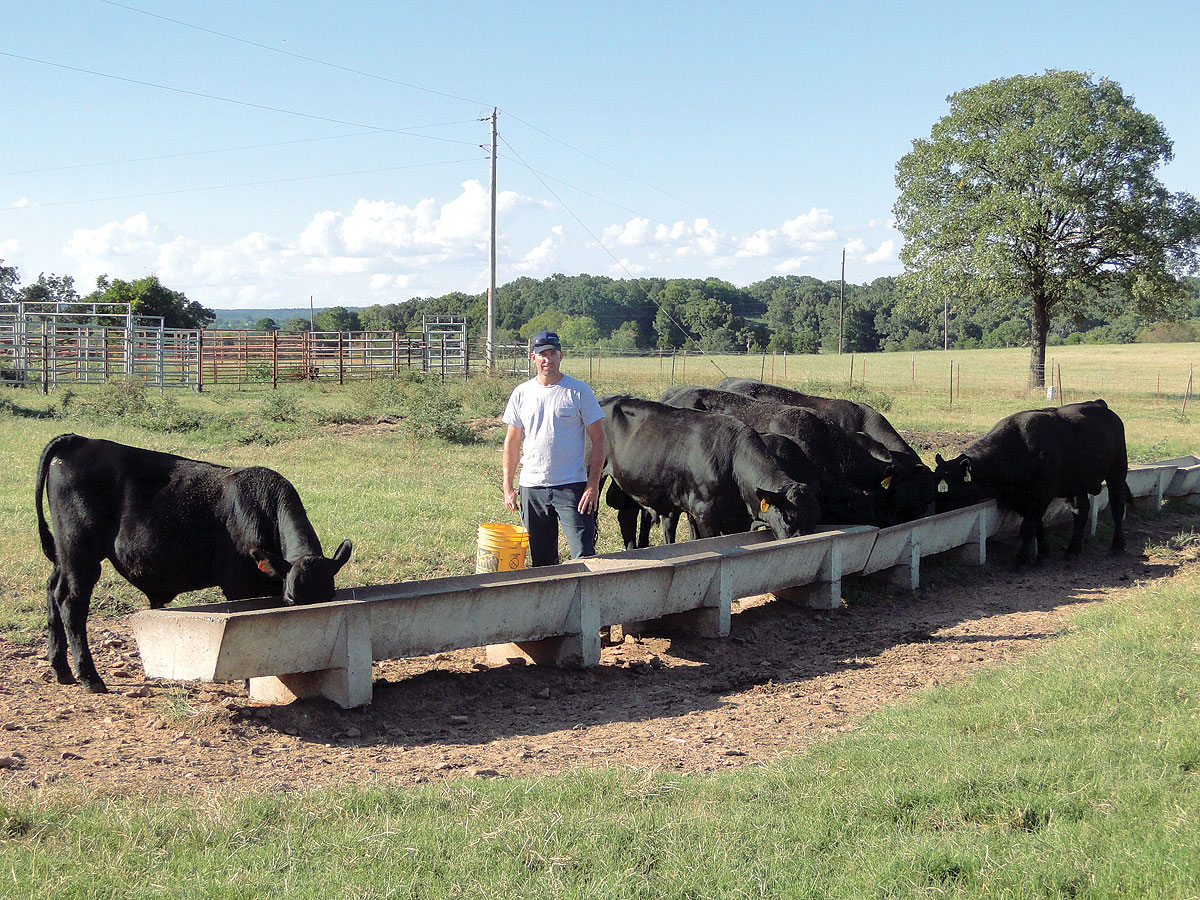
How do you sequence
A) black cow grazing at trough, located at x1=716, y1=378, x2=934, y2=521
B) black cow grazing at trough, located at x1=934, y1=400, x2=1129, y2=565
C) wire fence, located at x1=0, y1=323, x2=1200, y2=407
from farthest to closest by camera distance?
wire fence, located at x1=0, y1=323, x2=1200, y2=407 → black cow grazing at trough, located at x1=934, y1=400, x2=1129, y2=565 → black cow grazing at trough, located at x1=716, y1=378, x2=934, y2=521

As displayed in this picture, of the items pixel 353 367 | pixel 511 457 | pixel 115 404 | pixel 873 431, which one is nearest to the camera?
pixel 511 457

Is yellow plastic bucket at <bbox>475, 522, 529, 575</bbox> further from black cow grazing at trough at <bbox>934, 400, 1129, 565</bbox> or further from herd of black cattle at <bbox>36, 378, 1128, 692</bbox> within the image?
black cow grazing at trough at <bbox>934, 400, 1129, 565</bbox>

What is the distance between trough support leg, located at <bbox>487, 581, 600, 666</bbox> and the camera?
6.59 m

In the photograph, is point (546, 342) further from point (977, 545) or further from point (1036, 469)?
point (1036, 469)

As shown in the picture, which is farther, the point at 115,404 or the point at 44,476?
the point at 115,404

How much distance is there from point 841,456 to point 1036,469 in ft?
6.28

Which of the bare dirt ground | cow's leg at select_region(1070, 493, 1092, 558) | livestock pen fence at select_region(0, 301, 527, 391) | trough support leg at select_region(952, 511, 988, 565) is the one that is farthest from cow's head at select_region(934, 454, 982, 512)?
livestock pen fence at select_region(0, 301, 527, 391)

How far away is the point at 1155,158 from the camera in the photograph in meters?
34.1

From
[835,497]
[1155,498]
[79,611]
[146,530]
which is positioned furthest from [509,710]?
[1155,498]

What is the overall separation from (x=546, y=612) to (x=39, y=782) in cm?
283

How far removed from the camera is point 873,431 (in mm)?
12328

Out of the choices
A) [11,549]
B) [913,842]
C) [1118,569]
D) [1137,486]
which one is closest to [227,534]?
[11,549]

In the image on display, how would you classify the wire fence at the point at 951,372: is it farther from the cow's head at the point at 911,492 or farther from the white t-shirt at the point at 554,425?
the white t-shirt at the point at 554,425

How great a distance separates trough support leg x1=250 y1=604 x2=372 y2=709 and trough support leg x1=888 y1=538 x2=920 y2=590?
535 cm
